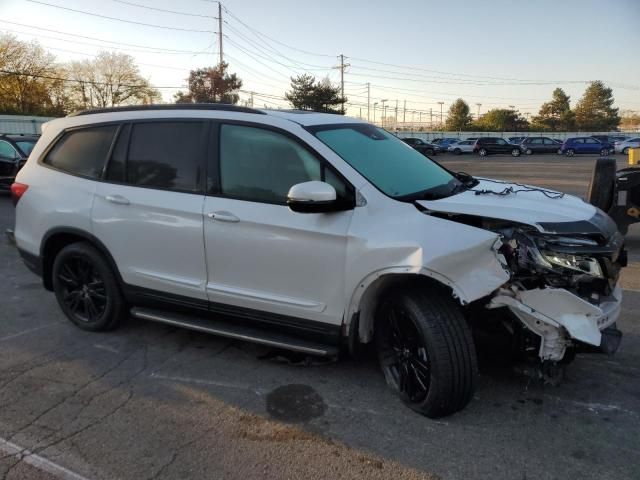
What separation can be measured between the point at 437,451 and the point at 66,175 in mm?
3662

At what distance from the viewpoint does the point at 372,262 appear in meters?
3.12

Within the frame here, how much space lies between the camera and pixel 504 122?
92.9 m

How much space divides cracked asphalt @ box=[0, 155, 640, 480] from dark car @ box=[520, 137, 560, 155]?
4428 cm

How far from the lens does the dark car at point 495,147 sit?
43.8 meters

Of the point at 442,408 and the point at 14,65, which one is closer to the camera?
the point at 442,408

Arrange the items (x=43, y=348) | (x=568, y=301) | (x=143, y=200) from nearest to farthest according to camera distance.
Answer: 1. (x=568, y=301)
2. (x=143, y=200)
3. (x=43, y=348)

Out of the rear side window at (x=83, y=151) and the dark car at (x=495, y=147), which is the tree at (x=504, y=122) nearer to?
the dark car at (x=495, y=147)

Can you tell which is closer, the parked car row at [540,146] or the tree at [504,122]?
the parked car row at [540,146]

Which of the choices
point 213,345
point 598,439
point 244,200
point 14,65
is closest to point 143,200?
point 244,200

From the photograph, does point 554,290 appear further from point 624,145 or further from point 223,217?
point 624,145

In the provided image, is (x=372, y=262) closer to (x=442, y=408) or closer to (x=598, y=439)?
(x=442, y=408)

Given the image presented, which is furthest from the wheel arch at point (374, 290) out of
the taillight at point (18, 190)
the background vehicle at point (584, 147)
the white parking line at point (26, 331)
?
the background vehicle at point (584, 147)

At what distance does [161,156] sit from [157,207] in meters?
0.41

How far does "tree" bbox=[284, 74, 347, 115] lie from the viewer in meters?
57.4
